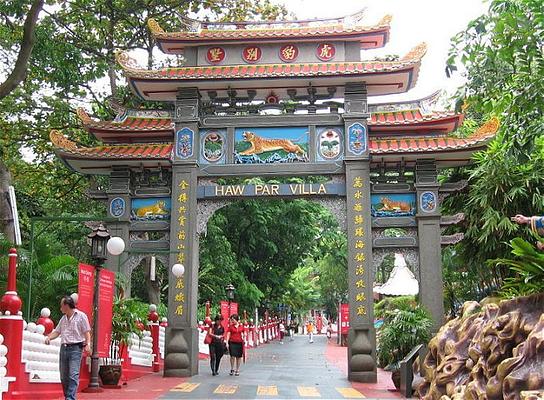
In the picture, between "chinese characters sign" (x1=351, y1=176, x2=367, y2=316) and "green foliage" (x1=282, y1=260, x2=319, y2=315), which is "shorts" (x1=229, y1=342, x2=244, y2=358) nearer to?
"chinese characters sign" (x1=351, y1=176, x2=367, y2=316)

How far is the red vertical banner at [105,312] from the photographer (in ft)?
35.5

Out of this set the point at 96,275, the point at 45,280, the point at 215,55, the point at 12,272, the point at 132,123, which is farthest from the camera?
the point at 215,55

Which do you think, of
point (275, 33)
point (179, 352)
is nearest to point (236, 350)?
point (179, 352)

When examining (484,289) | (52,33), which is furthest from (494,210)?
(52,33)

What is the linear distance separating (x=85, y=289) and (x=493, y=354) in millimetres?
6487

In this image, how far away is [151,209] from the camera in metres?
14.3

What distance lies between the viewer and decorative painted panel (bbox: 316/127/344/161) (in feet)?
46.0

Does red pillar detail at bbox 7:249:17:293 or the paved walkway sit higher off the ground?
red pillar detail at bbox 7:249:17:293

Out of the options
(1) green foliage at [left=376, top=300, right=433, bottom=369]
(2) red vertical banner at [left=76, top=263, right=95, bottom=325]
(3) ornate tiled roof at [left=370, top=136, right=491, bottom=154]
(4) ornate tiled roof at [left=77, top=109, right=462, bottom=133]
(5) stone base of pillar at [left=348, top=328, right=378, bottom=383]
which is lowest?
(5) stone base of pillar at [left=348, top=328, right=378, bottom=383]

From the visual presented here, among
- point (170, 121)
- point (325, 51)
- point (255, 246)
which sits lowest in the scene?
point (255, 246)

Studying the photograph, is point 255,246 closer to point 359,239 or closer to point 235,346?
point 235,346

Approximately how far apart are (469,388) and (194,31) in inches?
441

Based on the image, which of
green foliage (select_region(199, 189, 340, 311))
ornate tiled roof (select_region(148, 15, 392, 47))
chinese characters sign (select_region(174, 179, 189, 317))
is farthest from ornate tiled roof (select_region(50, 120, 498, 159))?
green foliage (select_region(199, 189, 340, 311))

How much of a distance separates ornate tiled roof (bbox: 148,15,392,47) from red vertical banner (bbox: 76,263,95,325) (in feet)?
21.5
